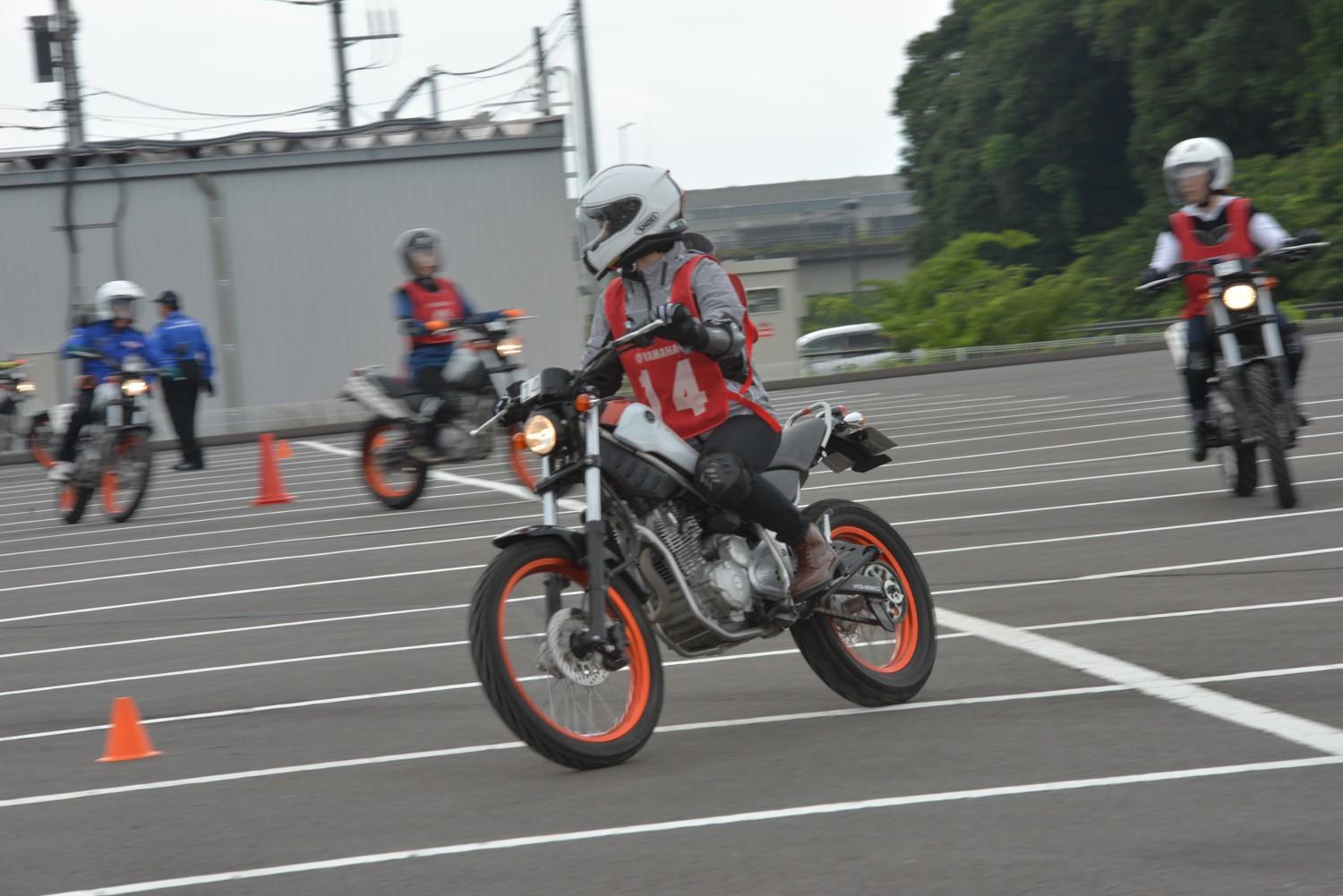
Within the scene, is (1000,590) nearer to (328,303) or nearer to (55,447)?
(55,447)

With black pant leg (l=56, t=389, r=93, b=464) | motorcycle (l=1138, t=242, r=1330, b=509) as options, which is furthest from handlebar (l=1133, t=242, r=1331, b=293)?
black pant leg (l=56, t=389, r=93, b=464)

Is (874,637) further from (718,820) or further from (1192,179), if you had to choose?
(1192,179)

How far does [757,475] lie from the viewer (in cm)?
586

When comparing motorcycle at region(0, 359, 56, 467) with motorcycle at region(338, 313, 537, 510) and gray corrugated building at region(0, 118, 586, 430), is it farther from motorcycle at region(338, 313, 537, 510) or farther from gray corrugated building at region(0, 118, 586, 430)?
motorcycle at region(338, 313, 537, 510)

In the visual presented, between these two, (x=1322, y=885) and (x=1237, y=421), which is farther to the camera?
(x=1237, y=421)

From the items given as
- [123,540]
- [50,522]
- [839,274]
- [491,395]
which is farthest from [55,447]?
[839,274]

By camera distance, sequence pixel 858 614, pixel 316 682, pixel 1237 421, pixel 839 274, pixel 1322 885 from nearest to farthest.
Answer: pixel 1322 885 < pixel 858 614 < pixel 316 682 < pixel 1237 421 < pixel 839 274

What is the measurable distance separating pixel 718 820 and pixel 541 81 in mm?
→ 37206

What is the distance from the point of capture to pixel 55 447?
1557 cm

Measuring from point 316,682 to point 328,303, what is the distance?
2801 centimetres

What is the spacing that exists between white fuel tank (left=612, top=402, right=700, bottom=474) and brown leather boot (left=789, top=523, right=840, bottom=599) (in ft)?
1.69

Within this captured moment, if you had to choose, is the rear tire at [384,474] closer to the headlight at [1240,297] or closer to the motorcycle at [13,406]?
the headlight at [1240,297]

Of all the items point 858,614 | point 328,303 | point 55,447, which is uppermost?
point 328,303

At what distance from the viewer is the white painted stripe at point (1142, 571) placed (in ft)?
27.5
